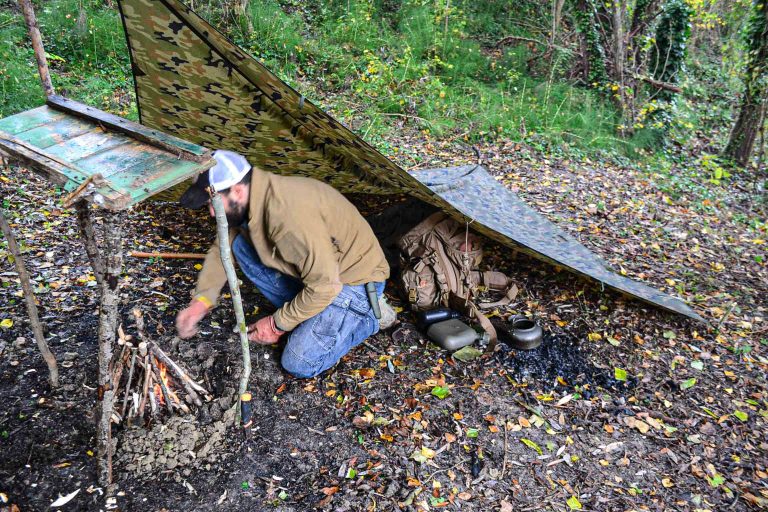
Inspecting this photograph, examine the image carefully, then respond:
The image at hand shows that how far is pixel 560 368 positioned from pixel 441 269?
113 cm

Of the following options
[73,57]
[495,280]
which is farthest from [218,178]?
[73,57]

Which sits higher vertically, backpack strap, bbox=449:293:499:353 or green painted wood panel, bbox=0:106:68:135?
green painted wood panel, bbox=0:106:68:135

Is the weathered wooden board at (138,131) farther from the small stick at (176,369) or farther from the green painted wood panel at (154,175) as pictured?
the small stick at (176,369)

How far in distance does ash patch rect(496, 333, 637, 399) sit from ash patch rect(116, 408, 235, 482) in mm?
1996

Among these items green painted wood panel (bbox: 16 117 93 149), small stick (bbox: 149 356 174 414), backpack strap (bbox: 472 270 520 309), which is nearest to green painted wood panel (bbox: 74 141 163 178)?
green painted wood panel (bbox: 16 117 93 149)

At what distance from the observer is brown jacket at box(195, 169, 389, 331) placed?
8.79 ft

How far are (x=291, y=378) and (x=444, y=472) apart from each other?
1.10 metres

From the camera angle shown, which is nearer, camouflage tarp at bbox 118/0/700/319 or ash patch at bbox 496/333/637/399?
camouflage tarp at bbox 118/0/700/319

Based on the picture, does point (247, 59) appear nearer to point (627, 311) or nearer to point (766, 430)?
point (627, 311)

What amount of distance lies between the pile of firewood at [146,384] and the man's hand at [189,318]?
0.20 metres

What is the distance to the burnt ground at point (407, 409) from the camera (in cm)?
250

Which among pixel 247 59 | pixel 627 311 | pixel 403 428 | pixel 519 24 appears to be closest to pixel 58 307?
pixel 247 59

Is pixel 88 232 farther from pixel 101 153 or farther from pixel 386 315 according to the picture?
pixel 386 315

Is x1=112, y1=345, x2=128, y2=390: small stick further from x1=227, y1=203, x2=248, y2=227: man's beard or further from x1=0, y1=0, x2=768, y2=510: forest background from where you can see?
x1=227, y1=203, x2=248, y2=227: man's beard
